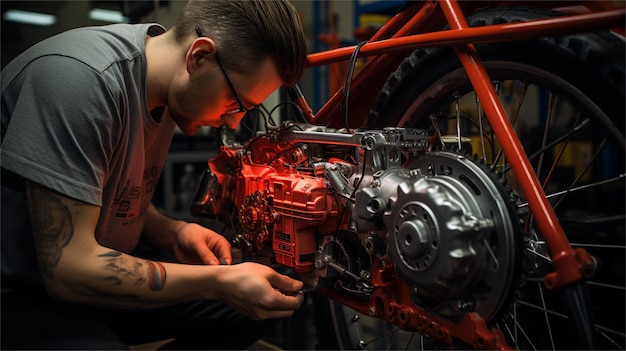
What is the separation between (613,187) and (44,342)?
2.18 meters

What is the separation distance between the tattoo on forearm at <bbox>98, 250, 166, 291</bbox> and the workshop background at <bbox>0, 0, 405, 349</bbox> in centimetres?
55

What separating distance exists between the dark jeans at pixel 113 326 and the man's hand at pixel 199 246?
16 centimetres

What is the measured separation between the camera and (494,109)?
89 centimetres

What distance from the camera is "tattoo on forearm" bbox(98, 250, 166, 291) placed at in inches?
36.6

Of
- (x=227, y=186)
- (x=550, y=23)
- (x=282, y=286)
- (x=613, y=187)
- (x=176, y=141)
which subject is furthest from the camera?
(x=176, y=141)

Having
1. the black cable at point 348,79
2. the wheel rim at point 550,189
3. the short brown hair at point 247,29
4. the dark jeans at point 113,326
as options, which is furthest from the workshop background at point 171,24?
the wheel rim at point 550,189

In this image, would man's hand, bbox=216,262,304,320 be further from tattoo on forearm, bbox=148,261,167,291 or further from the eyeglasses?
the eyeglasses

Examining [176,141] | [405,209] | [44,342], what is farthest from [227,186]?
[176,141]

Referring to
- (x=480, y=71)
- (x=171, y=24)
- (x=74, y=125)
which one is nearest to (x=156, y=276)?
(x=74, y=125)

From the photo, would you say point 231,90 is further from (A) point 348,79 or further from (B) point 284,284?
(B) point 284,284

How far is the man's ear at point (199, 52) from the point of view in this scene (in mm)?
986

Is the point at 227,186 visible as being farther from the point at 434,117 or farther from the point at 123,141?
the point at 434,117

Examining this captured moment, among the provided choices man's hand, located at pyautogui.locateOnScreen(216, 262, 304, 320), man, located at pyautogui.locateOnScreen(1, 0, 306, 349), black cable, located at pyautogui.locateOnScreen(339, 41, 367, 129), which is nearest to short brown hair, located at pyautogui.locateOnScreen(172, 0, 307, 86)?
man, located at pyautogui.locateOnScreen(1, 0, 306, 349)

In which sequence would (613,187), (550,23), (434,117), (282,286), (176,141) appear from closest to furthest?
(550,23)
(282,286)
(434,117)
(613,187)
(176,141)
